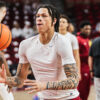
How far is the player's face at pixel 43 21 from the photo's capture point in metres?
2.12

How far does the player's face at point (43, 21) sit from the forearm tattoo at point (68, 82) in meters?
0.39

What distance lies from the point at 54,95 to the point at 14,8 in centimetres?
1100

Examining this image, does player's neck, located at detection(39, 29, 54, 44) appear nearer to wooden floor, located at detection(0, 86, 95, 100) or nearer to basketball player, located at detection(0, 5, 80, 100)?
basketball player, located at detection(0, 5, 80, 100)

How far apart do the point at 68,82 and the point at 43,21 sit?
0.59 meters

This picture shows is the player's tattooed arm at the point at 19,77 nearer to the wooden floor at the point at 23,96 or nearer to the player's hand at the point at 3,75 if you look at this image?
the player's hand at the point at 3,75

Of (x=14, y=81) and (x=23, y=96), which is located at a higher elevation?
(x=14, y=81)

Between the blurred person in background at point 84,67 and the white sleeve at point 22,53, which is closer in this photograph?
the white sleeve at point 22,53

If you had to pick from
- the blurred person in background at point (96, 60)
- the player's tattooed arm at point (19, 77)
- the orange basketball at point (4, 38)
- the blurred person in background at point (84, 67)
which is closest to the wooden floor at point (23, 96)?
the blurred person in background at point (84, 67)

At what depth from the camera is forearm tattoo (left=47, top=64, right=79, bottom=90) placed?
190cm

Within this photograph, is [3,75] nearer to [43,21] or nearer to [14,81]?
[14,81]

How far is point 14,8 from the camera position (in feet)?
41.7

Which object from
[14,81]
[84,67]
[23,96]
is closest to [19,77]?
[14,81]

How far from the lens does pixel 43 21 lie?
6.96 ft

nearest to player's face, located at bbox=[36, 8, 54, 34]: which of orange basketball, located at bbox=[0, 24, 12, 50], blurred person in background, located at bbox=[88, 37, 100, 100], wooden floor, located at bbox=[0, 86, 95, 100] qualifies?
orange basketball, located at bbox=[0, 24, 12, 50]
